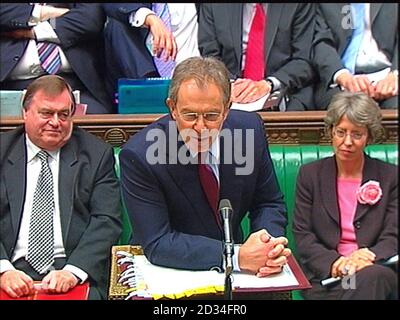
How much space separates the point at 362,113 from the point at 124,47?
0.61 meters

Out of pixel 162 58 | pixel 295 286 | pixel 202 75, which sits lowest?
pixel 295 286

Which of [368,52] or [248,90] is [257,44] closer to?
[248,90]

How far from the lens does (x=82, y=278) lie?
1.76 meters

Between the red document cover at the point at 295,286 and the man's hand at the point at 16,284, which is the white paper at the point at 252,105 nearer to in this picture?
the red document cover at the point at 295,286

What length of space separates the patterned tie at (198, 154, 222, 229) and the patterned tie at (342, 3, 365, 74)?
1.57ft

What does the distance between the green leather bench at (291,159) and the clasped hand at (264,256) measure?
0.57 feet

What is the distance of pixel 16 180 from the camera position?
5.91ft

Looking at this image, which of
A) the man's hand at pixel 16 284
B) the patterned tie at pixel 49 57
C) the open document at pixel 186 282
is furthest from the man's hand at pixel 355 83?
the man's hand at pixel 16 284

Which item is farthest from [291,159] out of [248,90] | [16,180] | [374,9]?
[16,180]

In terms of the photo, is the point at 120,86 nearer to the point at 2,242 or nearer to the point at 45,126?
the point at 45,126

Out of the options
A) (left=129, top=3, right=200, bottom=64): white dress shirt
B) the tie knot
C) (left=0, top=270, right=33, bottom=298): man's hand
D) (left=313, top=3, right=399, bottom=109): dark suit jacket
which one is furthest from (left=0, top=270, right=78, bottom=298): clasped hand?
(left=313, top=3, right=399, bottom=109): dark suit jacket

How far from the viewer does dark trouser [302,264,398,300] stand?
1713 millimetres

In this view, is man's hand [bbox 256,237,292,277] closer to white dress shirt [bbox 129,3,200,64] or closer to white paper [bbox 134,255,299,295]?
white paper [bbox 134,255,299,295]

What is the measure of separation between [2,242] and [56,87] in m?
0.37
